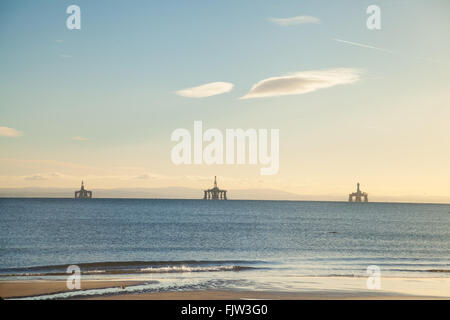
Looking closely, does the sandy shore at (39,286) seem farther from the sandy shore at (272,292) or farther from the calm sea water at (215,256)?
the calm sea water at (215,256)

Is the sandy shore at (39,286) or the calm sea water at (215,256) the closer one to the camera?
the sandy shore at (39,286)

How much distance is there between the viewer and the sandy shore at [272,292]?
46.5 feet

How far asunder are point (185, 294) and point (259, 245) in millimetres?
23418

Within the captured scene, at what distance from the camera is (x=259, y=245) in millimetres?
37562

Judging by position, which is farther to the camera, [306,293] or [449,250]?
[449,250]

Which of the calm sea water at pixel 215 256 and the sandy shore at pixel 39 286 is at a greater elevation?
the sandy shore at pixel 39 286

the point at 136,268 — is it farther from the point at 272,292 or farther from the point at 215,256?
the point at 272,292

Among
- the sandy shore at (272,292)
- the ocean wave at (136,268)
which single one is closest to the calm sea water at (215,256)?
the ocean wave at (136,268)

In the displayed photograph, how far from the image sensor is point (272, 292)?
15.0 meters

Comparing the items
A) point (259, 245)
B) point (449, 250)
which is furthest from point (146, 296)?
point (449, 250)

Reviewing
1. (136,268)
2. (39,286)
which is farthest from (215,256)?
(39,286)

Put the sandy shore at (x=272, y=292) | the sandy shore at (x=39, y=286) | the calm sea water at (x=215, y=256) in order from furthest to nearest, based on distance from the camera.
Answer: the calm sea water at (x=215, y=256), the sandy shore at (x=39, y=286), the sandy shore at (x=272, y=292)

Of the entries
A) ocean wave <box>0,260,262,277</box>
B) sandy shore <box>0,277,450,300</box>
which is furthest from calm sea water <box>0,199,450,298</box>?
sandy shore <box>0,277,450,300</box>
